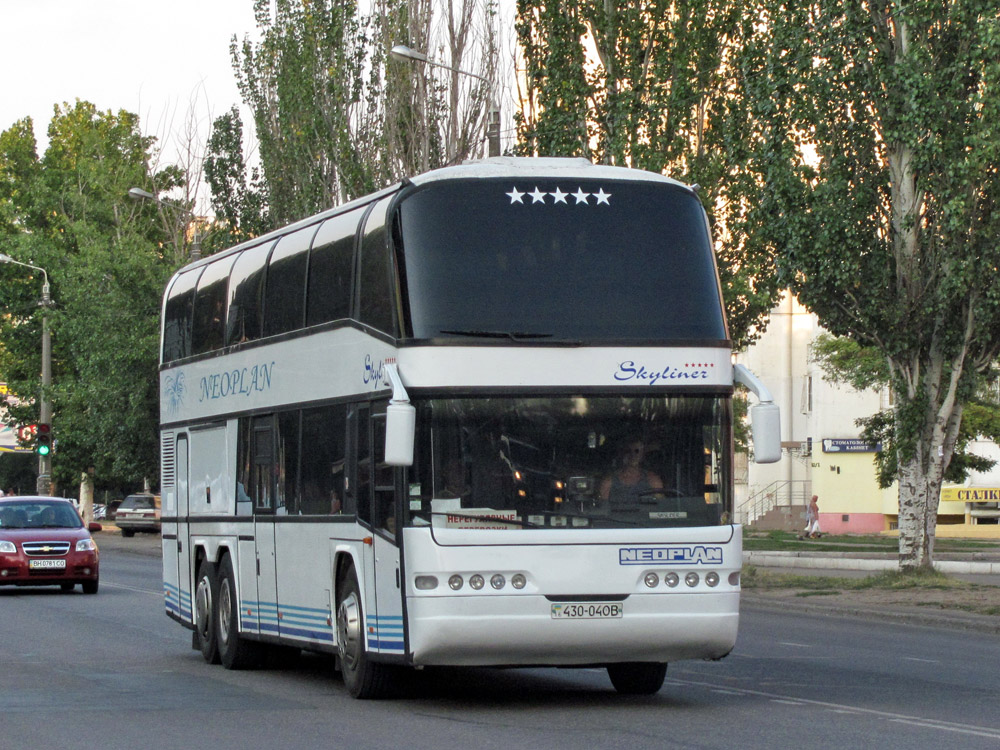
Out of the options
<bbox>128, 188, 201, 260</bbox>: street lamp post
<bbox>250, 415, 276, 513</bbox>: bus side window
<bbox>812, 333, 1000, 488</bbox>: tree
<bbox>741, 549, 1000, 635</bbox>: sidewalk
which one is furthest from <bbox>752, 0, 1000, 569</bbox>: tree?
<bbox>250, 415, 276, 513</bbox>: bus side window

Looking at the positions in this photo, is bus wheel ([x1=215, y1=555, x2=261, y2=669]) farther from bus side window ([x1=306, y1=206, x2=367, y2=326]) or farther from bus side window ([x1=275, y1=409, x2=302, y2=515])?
bus side window ([x1=306, y1=206, x2=367, y2=326])

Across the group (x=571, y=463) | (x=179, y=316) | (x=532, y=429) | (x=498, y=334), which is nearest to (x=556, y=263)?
(x=498, y=334)

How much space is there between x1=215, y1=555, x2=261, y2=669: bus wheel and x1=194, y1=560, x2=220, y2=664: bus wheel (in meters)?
0.09

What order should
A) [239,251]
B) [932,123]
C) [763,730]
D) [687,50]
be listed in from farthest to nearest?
1. [687,50]
2. [932,123]
3. [239,251]
4. [763,730]

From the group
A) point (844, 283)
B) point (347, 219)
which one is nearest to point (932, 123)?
point (844, 283)

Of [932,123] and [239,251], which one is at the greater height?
[932,123]

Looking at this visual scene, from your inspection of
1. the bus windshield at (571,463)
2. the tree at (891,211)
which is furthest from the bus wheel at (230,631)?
the tree at (891,211)

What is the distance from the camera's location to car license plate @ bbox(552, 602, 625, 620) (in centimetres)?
1263

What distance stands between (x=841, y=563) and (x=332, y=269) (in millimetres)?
25997

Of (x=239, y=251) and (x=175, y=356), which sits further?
(x=175, y=356)

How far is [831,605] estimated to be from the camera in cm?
2673

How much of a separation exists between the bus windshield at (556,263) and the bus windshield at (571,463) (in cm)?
52

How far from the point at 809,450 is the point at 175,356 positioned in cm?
6135

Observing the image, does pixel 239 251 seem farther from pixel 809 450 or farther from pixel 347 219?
Result: pixel 809 450
